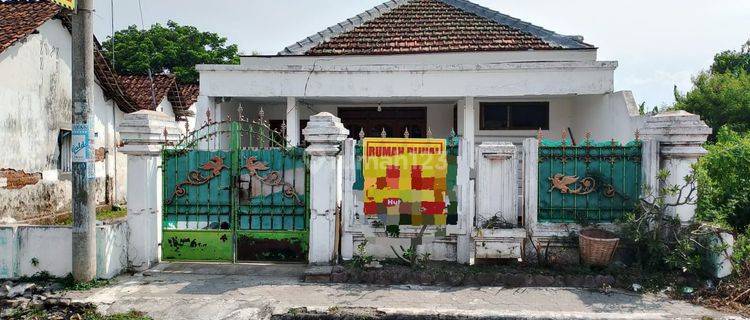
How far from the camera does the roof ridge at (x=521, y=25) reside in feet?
36.5

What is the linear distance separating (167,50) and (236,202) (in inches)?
978

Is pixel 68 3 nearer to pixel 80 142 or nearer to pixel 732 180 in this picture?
pixel 80 142

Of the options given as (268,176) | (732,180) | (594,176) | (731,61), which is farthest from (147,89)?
(731,61)

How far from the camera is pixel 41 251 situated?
6020 mm

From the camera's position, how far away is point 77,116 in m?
5.78

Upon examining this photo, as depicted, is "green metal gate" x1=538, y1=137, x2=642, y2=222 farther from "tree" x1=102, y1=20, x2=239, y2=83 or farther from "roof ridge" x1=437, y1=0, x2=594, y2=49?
"tree" x1=102, y1=20, x2=239, y2=83

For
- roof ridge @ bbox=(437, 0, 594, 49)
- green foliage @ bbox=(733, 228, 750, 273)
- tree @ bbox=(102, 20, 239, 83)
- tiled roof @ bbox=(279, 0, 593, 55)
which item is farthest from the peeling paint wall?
tree @ bbox=(102, 20, 239, 83)

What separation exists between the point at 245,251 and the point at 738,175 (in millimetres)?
7197

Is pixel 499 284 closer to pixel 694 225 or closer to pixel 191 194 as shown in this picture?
pixel 694 225

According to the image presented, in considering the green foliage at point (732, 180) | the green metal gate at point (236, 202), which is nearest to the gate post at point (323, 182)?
the green metal gate at point (236, 202)

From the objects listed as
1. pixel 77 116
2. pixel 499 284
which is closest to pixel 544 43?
pixel 499 284

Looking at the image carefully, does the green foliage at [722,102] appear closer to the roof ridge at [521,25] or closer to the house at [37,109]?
the roof ridge at [521,25]

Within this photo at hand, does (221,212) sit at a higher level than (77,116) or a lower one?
lower

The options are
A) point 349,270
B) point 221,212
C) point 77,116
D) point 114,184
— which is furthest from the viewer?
point 114,184
